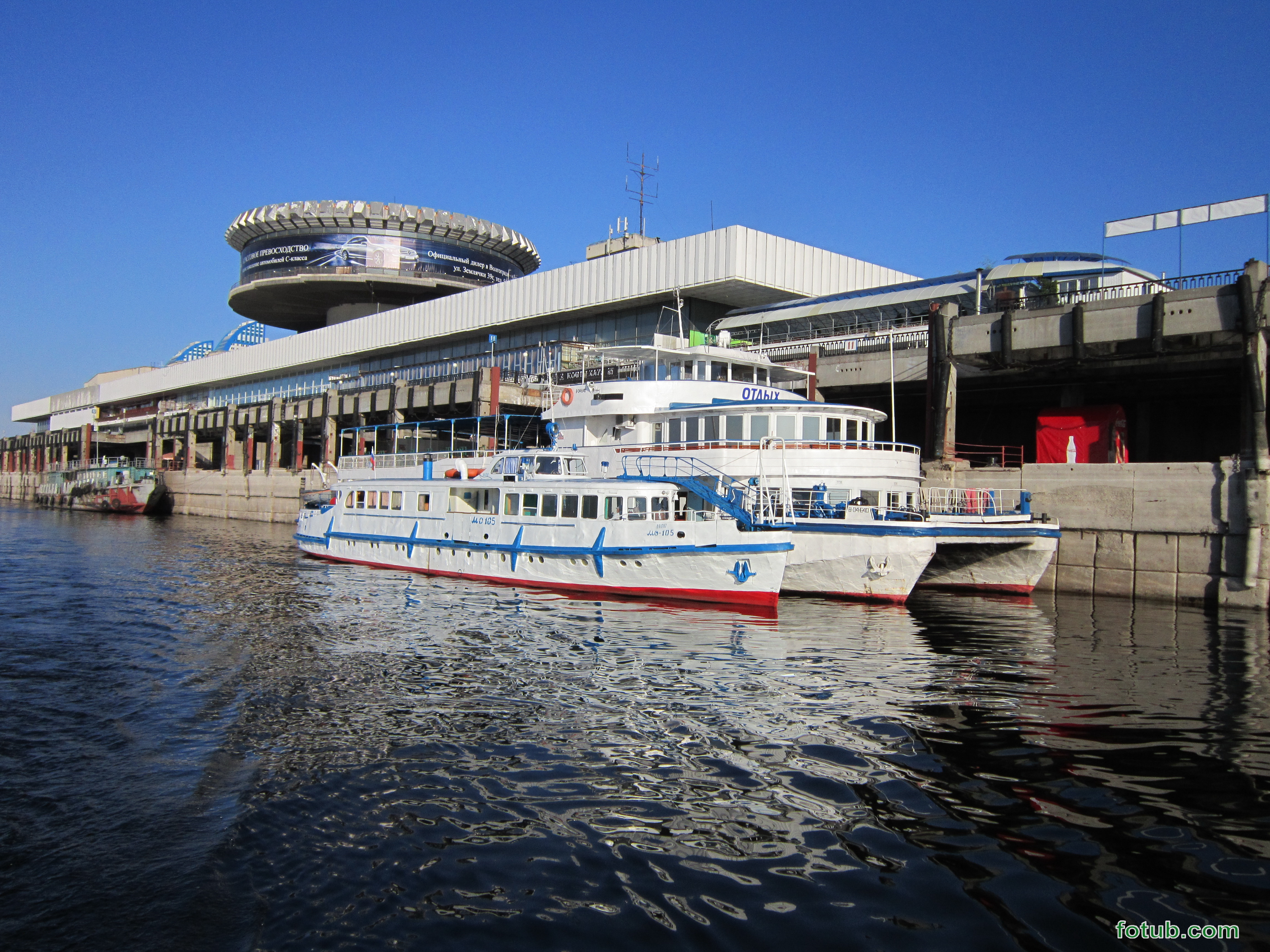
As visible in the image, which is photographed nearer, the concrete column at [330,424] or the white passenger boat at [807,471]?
the white passenger boat at [807,471]

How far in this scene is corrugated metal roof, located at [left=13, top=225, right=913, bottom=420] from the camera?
154 feet

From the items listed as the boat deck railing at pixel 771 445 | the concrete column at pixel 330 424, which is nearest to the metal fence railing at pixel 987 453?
the boat deck railing at pixel 771 445

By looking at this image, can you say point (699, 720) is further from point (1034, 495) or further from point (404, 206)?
point (404, 206)

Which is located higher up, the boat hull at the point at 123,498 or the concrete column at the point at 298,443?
the concrete column at the point at 298,443

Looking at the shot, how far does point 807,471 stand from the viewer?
25641mm

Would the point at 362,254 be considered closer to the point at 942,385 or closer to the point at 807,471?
the point at 942,385

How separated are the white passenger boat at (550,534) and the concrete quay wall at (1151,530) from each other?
10.5m

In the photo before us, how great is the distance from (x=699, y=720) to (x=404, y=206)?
78.7 metres

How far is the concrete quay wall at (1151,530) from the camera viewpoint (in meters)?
24.7

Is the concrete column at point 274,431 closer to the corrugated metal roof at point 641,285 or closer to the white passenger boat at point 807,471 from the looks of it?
the corrugated metal roof at point 641,285

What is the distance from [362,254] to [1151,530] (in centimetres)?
7197

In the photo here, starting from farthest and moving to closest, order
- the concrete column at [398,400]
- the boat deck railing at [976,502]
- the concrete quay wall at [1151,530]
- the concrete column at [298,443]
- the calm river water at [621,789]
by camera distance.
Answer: the concrete column at [298,443] < the concrete column at [398,400] < the boat deck railing at [976,502] < the concrete quay wall at [1151,530] < the calm river water at [621,789]

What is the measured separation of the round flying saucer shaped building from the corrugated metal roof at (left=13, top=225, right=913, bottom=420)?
9178 mm

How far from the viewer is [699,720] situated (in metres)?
12.2
